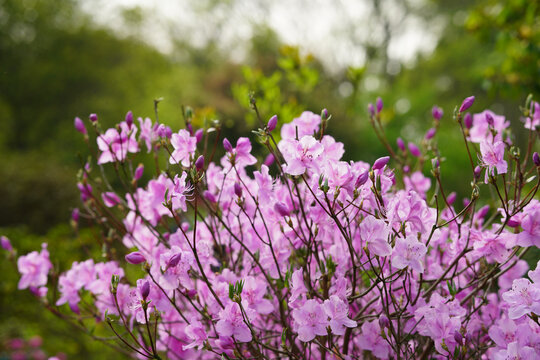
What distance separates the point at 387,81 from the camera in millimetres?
16516

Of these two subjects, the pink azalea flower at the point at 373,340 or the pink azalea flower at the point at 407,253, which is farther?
the pink azalea flower at the point at 373,340

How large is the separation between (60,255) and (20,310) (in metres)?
0.53

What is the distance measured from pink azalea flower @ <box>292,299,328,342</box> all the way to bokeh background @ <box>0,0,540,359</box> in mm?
1456

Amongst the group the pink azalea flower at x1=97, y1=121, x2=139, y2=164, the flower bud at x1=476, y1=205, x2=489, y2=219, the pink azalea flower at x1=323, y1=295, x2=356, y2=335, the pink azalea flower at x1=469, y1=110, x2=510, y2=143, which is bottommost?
the pink azalea flower at x1=323, y1=295, x2=356, y2=335

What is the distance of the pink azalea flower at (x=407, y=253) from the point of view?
39.2 inches

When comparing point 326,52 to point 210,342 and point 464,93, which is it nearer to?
point 464,93

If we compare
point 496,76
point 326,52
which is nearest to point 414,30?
point 326,52

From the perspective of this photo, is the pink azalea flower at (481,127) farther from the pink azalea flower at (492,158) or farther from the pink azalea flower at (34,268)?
the pink azalea flower at (34,268)

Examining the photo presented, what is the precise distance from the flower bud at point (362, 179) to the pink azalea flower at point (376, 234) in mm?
82

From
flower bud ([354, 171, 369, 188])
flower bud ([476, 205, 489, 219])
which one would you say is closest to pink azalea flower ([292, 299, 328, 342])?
flower bud ([354, 171, 369, 188])

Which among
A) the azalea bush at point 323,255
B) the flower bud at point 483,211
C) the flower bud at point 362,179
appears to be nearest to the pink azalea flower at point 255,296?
the azalea bush at point 323,255

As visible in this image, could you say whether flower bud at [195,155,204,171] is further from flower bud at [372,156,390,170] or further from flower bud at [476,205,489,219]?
flower bud at [476,205,489,219]

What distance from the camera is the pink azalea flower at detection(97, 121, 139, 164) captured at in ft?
4.67

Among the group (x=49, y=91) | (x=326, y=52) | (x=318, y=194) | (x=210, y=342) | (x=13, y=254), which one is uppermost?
(x=326, y=52)
